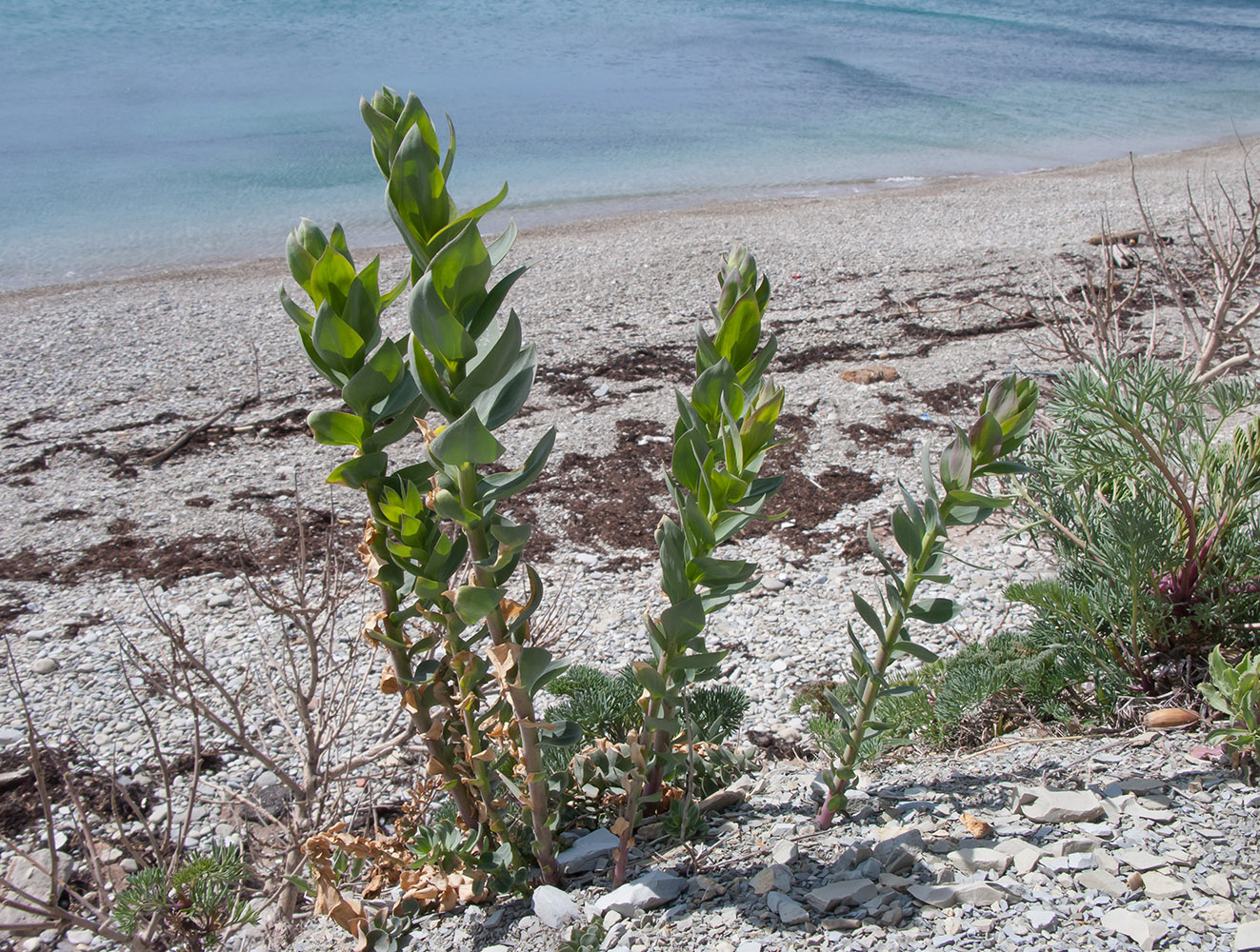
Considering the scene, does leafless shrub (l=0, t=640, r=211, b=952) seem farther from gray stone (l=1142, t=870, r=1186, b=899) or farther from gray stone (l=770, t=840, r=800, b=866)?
gray stone (l=1142, t=870, r=1186, b=899)

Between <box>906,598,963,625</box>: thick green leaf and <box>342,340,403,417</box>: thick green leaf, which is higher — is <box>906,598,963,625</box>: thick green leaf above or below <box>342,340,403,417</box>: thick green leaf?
below

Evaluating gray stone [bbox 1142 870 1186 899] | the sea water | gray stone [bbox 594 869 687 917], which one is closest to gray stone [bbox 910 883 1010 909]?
gray stone [bbox 1142 870 1186 899]

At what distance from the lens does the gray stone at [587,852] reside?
2.09 metres

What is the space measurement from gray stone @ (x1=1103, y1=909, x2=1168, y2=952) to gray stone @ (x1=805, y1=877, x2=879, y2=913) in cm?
41

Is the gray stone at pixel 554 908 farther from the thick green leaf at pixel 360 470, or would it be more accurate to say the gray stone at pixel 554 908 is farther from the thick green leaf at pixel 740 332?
the thick green leaf at pixel 740 332

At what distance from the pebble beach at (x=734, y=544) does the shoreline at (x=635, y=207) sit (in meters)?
0.33

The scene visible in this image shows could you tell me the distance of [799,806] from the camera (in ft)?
7.69

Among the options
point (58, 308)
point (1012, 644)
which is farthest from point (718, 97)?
point (1012, 644)

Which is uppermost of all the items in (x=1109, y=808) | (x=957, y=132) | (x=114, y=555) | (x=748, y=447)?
(x=957, y=132)

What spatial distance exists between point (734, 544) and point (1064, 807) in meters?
3.02

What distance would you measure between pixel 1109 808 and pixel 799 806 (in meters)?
0.73

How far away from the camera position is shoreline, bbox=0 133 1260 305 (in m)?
12.3

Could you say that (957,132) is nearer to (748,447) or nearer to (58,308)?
(58,308)

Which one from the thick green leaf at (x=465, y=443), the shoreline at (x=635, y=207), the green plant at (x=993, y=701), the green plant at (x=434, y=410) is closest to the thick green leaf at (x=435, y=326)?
the green plant at (x=434, y=410)
